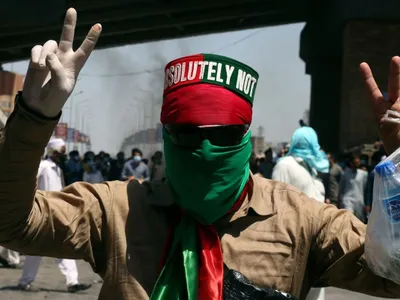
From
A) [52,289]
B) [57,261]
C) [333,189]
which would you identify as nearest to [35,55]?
[57,261]

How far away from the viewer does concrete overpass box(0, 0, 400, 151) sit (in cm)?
1873

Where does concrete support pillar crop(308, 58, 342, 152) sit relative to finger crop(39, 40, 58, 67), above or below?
above

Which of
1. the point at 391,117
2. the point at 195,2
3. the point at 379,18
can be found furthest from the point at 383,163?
the point at 195,2

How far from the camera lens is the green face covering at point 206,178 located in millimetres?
2160

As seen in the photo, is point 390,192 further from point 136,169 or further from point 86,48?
point 136,169

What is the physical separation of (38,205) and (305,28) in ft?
77.9

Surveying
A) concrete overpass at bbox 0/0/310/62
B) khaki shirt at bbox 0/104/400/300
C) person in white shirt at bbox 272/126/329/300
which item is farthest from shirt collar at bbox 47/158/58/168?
concrete overpass at bbox 0/0/310/62

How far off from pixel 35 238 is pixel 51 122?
365 millimetres

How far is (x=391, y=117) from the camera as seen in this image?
2.16 m

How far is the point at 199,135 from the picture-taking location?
7.15ft

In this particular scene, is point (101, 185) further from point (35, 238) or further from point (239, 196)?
point (239, 196)

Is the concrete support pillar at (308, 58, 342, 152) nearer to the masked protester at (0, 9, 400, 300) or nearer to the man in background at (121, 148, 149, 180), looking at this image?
the man in background at (121, 148, 149, 180)

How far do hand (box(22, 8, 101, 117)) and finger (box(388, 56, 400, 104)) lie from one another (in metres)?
0.91

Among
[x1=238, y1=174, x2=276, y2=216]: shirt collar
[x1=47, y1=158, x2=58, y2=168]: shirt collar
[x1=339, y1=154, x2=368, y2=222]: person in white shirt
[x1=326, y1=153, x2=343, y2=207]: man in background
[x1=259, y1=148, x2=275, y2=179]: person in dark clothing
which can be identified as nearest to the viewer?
[x1=238, y1=174, x2=276, y2=216]: shirt collar
